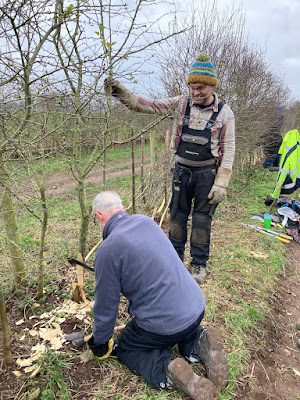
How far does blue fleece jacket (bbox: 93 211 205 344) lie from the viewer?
184 cm

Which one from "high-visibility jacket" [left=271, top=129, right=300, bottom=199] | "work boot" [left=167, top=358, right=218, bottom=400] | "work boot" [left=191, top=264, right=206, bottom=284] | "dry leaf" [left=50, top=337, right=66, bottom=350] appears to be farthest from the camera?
"high-visibility jacket" [left=271, top=129, right=300, bottom=199]

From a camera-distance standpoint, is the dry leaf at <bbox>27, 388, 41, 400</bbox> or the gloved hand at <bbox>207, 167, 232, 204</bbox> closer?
the dry leaf at <bbox>27, 388, 41, 400</bbox>

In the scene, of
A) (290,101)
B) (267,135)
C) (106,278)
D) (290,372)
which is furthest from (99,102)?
(290,101)

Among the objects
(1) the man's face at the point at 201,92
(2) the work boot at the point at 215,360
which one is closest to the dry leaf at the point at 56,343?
(2) the work boot at the point at 215,360

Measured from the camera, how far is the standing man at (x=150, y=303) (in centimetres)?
184

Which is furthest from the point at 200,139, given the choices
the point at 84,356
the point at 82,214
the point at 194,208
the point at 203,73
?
the point at 84,356

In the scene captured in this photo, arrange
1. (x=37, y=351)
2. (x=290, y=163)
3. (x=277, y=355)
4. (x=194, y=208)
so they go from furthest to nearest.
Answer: (x=290, y=163) → (x=194, y=208) → (x=277, y=355) → (x=37, y=351)

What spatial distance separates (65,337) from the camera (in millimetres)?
2406

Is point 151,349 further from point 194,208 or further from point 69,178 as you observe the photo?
point 69,178

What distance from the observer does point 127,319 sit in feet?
9.02

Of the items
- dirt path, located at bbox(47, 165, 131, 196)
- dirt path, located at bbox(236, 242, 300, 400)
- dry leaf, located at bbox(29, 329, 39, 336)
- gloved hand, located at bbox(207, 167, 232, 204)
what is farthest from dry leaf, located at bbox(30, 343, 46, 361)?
dirt path, located at bbox(47, 165, 131, 196)

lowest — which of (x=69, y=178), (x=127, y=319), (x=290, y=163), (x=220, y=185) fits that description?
(x=69, y=178)

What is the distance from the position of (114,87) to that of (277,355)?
2.85 meters

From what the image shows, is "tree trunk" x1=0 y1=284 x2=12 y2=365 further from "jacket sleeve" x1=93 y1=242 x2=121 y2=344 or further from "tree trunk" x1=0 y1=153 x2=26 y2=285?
"jacket sleeve" x1=93 y1=242 x2=121 y2=344
